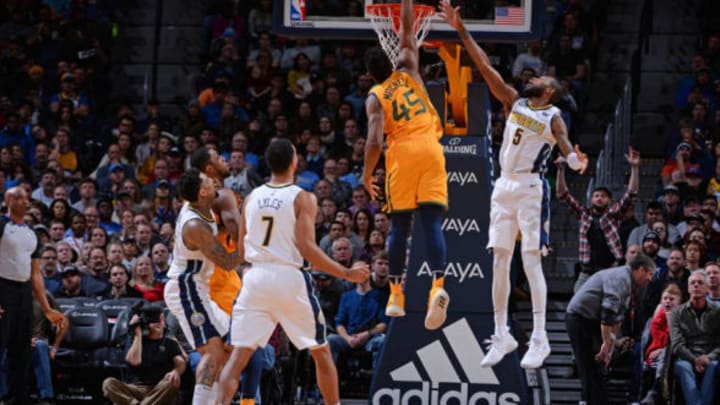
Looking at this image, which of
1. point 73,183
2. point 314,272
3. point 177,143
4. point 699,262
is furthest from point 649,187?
point 73,183

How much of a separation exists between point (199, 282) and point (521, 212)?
257cm

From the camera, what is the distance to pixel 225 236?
1156 cm

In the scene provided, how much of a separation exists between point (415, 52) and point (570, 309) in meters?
4.18

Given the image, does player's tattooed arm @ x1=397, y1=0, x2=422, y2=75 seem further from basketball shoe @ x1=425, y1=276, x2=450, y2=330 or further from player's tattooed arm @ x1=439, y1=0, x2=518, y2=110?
basketball shoe @ x1=425, y1=276, x2=450, y2=330

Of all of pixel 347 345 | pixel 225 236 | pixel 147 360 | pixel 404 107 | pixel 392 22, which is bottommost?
pixel 147 360

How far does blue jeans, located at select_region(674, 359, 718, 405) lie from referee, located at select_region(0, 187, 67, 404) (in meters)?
6.17

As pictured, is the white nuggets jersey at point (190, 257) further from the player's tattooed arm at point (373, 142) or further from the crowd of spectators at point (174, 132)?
the crowd of spectators at point (174, 132)

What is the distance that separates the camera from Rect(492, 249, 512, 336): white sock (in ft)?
35.9


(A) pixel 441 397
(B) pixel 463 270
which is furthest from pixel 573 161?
(A) pixel 441 397

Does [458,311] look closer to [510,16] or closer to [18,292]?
[510,16]

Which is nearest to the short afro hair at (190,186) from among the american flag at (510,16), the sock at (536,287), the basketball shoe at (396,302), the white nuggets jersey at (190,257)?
the white nuggets jersey at (190,257)

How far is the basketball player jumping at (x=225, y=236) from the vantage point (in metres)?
11.1

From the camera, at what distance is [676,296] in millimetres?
14227

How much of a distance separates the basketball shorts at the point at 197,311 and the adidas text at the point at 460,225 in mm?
2326
